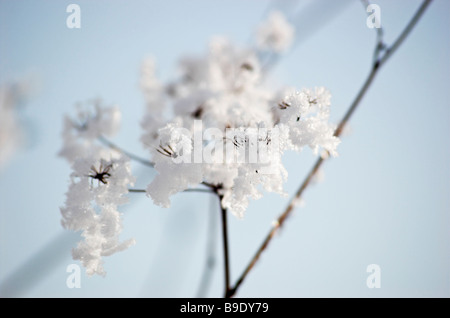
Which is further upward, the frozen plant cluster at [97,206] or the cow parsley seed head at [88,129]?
the cow parsley seed head at [88,129]

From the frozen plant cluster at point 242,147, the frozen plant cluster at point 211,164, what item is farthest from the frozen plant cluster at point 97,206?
the frozen plant cluster at point 242,147

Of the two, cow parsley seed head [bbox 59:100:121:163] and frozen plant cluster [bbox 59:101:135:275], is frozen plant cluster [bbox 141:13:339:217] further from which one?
cow parsley seed head [bbox 59:100:121:163]

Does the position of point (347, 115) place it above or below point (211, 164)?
above

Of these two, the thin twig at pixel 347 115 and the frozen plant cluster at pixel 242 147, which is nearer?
the frozen plant cluster at pixel 242 147

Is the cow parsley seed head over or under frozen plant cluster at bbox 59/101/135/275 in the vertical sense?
over

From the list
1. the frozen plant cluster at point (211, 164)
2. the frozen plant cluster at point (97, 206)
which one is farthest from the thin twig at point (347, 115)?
the frozen plant cluster at point (97, 206)

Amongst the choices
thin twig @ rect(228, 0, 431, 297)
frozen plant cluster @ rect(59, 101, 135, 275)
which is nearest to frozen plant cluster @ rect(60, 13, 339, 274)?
frozen plant cluster @ rect(59, 101, 135, 275)

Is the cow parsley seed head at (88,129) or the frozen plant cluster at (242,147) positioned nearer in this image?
the frozen plant cluster at (242,147)

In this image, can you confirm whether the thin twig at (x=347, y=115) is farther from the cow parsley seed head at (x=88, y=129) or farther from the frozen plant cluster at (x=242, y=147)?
the cow parsley seed head at (x=88, y=129)

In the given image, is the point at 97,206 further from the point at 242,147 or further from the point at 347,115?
the point at 347,115

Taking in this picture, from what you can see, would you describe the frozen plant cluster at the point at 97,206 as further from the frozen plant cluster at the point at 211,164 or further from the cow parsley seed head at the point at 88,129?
the cow parsley seed head at the point at 88,129

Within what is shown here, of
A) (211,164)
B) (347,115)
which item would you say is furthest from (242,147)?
(347,115)
